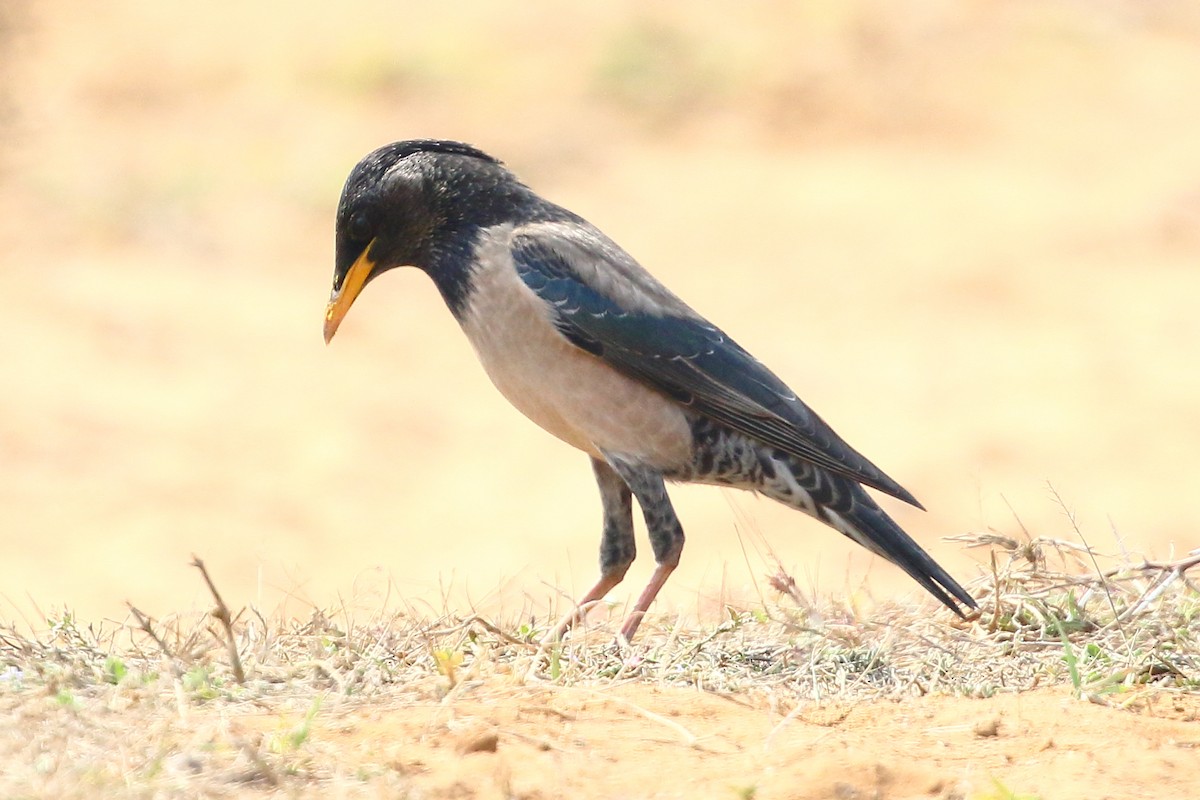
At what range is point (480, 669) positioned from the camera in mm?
4215

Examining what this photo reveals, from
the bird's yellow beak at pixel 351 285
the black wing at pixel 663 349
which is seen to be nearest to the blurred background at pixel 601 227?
the black wing at pixel 663 349

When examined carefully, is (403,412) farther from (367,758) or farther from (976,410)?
(367,758)

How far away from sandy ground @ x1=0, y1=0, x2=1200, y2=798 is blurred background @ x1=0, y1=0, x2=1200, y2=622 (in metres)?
0.04

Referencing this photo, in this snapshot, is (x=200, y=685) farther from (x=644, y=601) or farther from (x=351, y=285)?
(x=351, y=285)

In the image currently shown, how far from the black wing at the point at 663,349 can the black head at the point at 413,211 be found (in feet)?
0.60

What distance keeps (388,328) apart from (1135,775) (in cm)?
1055

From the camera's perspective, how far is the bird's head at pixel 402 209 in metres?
5.36

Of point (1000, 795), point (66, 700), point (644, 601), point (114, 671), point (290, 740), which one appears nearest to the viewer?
point (1000, 795)

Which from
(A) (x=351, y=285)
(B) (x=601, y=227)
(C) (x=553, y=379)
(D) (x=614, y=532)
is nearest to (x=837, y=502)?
(D) (x=614, y=532)

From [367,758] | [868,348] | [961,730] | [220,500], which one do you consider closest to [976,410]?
[868,348]

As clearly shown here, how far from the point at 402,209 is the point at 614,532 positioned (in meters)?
1.24

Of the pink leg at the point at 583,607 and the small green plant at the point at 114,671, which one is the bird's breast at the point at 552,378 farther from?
the small green plant at the point at 114,671

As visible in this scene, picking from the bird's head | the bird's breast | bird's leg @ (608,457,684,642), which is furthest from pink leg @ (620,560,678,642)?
the bird's head

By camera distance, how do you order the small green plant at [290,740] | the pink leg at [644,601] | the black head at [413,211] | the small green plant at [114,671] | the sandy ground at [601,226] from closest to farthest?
the small green plant at [290,740] → the small green plant at [114,671] → the pink leg at [644,601] → the black head at [413,211] → the sandy ground at [601,226]
